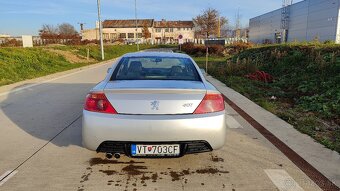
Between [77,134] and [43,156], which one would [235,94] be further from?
[43,156]

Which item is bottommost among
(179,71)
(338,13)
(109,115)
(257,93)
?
(257,93)

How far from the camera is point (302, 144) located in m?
4.84

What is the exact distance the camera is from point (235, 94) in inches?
374

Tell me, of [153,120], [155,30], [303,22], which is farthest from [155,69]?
[155,30]

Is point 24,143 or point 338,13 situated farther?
point 338,13

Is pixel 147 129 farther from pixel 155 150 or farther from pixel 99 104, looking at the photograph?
pixel 99 104

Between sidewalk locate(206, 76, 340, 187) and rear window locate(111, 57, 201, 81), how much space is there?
1.87m

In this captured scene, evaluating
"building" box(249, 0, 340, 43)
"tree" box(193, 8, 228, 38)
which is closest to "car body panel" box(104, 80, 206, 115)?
"building" box(249, 0, 340, 43)

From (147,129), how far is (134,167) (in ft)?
2.56

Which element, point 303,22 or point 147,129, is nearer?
point 147,129

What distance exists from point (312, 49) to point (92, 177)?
1178 cm

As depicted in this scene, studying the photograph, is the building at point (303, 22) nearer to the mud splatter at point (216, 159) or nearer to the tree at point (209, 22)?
the tree at point (209, 22)

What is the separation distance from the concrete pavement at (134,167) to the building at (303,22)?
2536 centimetres

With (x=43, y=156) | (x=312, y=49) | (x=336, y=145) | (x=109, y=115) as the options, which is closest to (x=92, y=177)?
(x=109, y=115)
